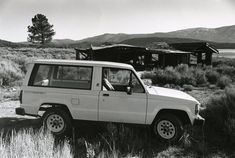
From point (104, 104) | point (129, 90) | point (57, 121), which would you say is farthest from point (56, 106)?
point (129, 90)

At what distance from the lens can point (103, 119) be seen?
228 inches

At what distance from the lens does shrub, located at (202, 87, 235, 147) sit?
6.14m

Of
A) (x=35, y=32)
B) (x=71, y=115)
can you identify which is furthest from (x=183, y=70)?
(x=35, y=32)

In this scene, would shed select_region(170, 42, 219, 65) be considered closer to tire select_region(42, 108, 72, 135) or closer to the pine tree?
tire select_region(42, 108, 72, 135)

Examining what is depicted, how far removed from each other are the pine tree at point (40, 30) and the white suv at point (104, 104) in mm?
68291

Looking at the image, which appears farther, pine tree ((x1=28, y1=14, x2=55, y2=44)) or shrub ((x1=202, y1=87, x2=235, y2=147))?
pine tree ((x1=28, y1=14, x2=55, y2=44))

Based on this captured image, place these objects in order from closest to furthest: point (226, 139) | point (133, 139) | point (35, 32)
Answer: point (133, 139) → point (226, 139) → point (35, 32)

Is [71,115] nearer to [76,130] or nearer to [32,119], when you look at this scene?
[76,130]

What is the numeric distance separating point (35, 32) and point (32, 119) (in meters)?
68.0

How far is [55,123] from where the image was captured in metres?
5.92

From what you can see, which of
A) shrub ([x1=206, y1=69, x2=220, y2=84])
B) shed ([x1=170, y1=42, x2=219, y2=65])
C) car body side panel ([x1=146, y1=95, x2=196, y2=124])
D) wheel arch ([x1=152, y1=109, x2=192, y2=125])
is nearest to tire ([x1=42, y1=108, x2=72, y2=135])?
car body side panel ([x1=146, y1=95, x2=196, y2=124])

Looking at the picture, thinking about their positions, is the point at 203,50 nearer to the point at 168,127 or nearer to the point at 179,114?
the point at 179,114

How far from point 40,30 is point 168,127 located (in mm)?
70380

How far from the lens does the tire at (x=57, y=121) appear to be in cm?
583
